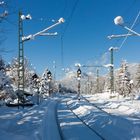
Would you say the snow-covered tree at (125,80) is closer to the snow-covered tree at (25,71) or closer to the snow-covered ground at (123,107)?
the snow-covered tree at (25,71)

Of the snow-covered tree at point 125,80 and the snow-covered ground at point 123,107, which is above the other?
the snow-covered tree at point 125,80

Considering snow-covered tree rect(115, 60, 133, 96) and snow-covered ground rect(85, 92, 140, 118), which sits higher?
snow-covered tree rect(115, 60, 133, 96)

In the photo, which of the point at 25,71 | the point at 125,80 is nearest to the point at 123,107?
the point at 125,80

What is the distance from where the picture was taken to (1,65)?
36.0 m

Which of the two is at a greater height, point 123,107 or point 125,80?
point 125,80

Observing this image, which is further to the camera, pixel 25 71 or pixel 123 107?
pixel 25 71

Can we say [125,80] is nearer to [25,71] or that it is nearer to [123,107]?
[25,71]

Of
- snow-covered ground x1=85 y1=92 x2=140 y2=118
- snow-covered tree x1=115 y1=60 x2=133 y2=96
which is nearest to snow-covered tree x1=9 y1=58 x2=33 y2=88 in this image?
snow-covered tree x1=115 y1=60 x2=133 y2=96

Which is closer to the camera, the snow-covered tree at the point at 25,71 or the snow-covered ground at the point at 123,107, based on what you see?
the snow-covered ground at the point at 123,107

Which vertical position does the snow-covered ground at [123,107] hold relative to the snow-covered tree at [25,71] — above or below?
below

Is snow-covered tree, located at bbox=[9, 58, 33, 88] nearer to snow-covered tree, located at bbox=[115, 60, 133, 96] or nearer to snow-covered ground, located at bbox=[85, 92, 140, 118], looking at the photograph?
snow-covered tree, located at bbox=[115, 60, 133, 96]

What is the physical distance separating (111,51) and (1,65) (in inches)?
1372

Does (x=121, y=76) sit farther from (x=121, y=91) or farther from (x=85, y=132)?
(x=85, y=132)

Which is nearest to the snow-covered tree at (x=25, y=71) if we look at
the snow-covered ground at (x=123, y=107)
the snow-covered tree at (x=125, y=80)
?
the snow-covered tree at (x=125, y=80)
